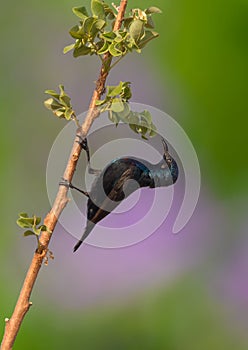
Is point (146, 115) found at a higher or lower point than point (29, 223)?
higher

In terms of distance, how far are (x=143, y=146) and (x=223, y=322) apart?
22.0 inches

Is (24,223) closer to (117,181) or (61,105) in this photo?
(61,105)

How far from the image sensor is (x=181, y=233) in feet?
4.78

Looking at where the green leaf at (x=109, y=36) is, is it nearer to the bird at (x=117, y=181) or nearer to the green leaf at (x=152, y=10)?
the green leaf at (x=152, y=10)

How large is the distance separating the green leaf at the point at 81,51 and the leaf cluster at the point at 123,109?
0.04m

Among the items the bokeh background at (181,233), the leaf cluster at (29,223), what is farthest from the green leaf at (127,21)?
the bokeh background at (181,233)

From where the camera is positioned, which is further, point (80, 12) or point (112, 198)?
point (112, 198)

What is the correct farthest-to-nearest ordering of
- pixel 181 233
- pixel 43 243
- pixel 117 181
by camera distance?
1. pixel 181 233
2. pixel 117 181
3. pixel 43 243

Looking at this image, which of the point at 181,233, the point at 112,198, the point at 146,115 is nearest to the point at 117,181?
the point at 112,198

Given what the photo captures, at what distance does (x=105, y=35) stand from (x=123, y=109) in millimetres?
61

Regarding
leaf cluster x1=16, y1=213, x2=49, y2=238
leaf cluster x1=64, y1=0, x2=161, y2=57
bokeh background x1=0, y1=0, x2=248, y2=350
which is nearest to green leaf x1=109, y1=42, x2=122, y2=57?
leaf cluster x1=64, y1=0, x2=161, y2=57

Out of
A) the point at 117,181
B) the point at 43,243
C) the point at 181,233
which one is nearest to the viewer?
the point at 43,243

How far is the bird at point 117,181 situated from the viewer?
0.86 metres

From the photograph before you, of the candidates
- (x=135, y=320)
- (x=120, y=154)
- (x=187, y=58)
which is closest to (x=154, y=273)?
(x=135, y=320)
